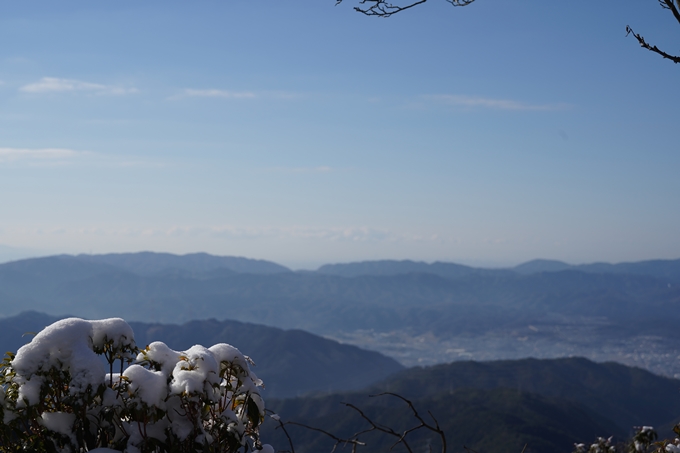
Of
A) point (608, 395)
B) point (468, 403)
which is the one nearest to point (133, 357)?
point (468, 403)

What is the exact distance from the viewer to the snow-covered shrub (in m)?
2.46

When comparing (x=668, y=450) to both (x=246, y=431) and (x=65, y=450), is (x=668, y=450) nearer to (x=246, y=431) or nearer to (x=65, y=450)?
(x=246, y=431)

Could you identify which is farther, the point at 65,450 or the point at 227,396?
the point at 227,396

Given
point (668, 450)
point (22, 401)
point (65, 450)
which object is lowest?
point (668, 450)

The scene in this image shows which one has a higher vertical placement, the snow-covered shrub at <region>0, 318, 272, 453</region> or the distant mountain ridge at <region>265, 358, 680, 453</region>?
the snow-covered shrub at <region>0, 318, 272, 453</region>

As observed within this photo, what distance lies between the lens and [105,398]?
8.27 ft

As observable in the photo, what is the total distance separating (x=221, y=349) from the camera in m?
2.77

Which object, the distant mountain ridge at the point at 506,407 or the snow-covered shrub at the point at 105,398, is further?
the distant mountain ridge at the point at 506,407

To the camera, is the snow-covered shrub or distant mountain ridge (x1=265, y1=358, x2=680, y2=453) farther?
distant mountain ridge (x1=265, y1=358, x2=680, y2=453)

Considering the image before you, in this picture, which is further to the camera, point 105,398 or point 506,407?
point 506,407

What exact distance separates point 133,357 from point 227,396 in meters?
0.51

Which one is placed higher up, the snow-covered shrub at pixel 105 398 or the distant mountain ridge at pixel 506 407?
the snow-covered shrub at pixel 105 398

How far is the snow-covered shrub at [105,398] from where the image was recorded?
8.09ft

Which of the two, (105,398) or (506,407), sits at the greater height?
(105,398)
